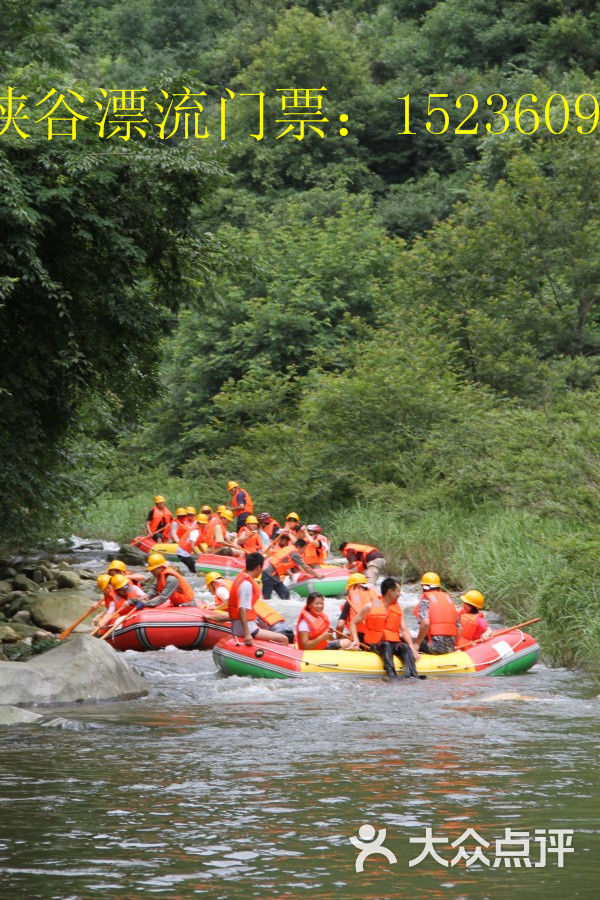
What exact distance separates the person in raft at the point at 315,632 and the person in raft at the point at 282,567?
4751 mm

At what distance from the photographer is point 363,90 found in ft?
154

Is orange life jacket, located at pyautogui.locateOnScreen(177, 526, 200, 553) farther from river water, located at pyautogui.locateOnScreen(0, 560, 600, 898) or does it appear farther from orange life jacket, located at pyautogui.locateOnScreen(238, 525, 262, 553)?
river water, located at pyautogui.locateOnScreen(0, 560, 600, 898)

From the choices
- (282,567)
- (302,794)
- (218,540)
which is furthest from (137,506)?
(302,794)

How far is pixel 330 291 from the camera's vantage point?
35.5 m

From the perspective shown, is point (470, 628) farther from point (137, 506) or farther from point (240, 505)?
point (137, 506)

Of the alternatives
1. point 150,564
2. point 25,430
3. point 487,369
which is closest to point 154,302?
point 25,430

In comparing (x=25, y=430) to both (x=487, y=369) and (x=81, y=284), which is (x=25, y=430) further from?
(x=487, y=369)

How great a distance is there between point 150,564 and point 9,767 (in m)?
6.96

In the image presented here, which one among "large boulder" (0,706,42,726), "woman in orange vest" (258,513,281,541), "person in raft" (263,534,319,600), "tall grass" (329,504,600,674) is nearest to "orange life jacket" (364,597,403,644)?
"tall grass" (329,504,600,674)

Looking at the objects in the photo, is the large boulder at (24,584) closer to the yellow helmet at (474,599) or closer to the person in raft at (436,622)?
the person in raft at (436,622)

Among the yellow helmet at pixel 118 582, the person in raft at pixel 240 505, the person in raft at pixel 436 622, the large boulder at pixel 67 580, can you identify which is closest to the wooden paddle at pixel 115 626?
the yellow helmet at pixel 118 582

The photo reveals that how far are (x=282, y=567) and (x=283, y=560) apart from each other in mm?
155

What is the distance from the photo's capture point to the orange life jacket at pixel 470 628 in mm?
13203

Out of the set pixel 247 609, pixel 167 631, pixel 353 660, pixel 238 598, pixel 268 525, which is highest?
pixel 268 525
